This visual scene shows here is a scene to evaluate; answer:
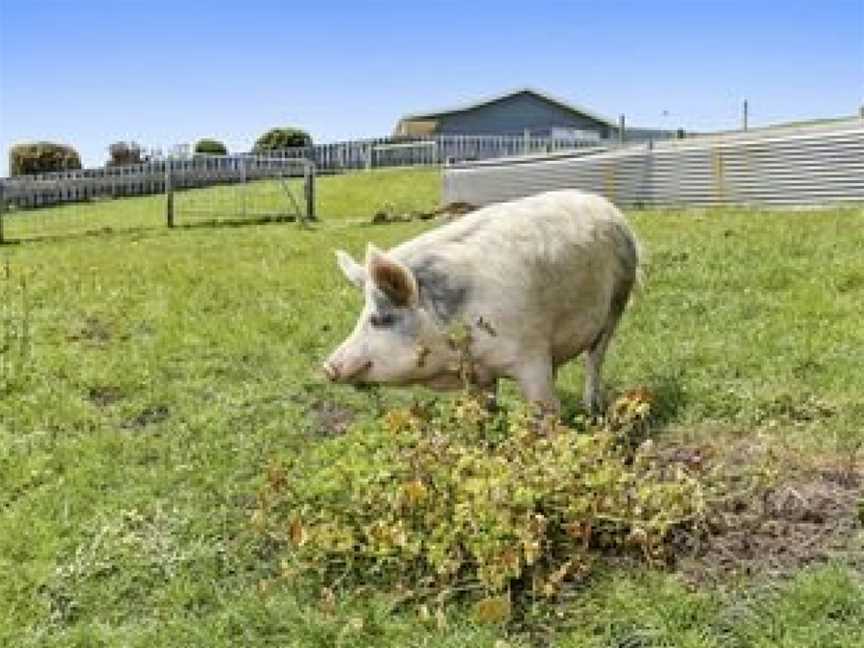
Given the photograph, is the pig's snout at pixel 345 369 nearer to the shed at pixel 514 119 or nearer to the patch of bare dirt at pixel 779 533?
the patch of bare dirt at pixel 779 533

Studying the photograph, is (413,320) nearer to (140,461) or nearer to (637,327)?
(140,461)

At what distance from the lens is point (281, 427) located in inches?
286

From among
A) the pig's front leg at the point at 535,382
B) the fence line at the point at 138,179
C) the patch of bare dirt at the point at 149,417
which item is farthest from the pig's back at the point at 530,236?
the fence line at the point at 138,179

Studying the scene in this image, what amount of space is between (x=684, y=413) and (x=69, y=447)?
3.50 meters

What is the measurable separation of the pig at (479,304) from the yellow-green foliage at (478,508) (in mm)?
753

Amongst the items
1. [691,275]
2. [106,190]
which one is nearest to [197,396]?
[691,275]

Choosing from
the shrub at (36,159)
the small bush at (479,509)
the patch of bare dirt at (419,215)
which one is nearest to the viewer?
the small bush at (479,509)

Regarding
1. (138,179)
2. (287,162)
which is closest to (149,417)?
(287,162)

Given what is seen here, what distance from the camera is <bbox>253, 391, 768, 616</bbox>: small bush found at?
463 centimetres

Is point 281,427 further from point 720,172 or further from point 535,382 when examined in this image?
point 720,172

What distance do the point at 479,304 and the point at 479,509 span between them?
5.36 ft

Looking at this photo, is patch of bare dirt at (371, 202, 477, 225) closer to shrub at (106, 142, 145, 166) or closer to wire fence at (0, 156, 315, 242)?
wire fence at (0, 156, 315, 242)

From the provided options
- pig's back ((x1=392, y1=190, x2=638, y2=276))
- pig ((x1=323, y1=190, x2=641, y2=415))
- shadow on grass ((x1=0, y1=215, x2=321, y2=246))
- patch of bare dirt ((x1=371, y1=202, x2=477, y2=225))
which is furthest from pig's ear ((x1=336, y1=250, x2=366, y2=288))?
shadow on grass ((x1=0, y1=215, x2=321, y2=246))

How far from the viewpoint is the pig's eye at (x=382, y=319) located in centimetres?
607
